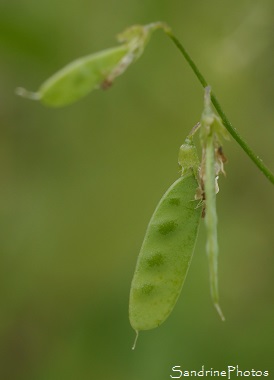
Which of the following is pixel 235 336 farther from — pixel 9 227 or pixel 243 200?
pixel 9 227

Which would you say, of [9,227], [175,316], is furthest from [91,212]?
[175,316]

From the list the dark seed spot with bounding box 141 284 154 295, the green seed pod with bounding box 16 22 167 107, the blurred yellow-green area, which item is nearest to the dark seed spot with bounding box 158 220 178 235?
the dark seed spot with bounding box 141 284 154 295

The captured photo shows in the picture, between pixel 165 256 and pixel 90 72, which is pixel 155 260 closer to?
pixel 165 256

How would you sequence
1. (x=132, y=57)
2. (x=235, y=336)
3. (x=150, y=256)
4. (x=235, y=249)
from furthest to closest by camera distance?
(x=235, y=249)
(x=235, y=336)
(x=150, y=256)
(x=132, y=57)

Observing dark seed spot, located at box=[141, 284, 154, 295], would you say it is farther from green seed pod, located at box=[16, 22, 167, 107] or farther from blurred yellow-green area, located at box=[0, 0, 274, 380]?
blurred yellow-green area, located at box=[0, 0, 274, 380]

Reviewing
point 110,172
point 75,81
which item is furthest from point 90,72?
point 110,172

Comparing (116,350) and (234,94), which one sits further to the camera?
(234,94)
